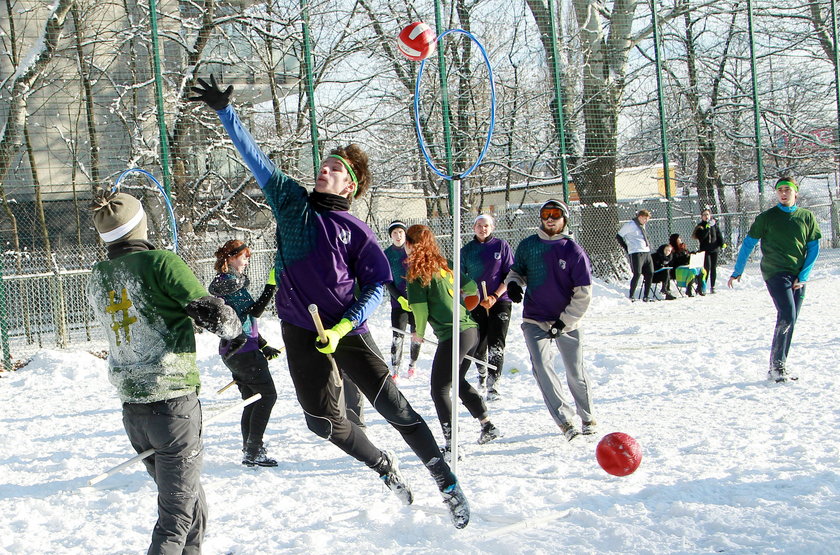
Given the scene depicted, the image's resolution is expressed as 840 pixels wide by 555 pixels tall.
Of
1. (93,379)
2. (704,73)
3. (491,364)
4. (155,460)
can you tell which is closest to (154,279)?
(155,460)

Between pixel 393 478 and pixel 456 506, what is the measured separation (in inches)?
15.2

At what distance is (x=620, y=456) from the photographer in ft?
14.5

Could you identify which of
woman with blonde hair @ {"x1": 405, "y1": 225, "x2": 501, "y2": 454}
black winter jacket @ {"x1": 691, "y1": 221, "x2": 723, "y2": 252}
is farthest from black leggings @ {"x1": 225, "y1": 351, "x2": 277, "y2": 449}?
black winter jacket @ {"x1": 691, "y1": 221, "x2": 723, "y2": 252}

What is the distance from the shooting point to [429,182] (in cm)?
1666

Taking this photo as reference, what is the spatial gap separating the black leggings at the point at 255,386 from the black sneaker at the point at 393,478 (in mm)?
1696

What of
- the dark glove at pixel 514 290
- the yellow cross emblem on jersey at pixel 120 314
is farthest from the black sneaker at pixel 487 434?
the yellow cross emblem on jersey at pixel 120 314

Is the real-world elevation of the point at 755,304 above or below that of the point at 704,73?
below

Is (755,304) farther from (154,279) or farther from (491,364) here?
(154,279)

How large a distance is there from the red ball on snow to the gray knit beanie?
9.06 ft

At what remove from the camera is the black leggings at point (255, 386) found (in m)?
5.54

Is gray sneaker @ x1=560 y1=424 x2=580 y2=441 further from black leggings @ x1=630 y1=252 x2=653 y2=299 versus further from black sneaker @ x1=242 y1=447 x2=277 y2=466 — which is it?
black leggings @ x1=630 y1=252 x2=653 y2=299

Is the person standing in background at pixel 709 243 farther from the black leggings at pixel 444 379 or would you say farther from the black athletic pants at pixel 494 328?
the black leggings at pixel 444 379

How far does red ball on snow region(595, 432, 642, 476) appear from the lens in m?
4.40

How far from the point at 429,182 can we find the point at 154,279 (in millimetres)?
13679
